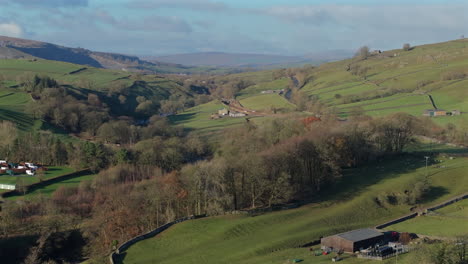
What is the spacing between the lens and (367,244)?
132ft

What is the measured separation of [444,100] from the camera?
369 ft

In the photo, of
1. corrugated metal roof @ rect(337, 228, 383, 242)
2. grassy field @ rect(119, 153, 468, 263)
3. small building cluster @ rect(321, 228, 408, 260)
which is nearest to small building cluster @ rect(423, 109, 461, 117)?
grassy field @ rect(119, 153, 468, 263)

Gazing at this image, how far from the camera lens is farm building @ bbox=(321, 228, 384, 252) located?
39500 mm

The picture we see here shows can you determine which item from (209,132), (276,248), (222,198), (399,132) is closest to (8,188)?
(222,198)

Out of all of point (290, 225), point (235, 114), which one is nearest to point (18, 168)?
point (290, 225)

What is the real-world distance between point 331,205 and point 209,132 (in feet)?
189

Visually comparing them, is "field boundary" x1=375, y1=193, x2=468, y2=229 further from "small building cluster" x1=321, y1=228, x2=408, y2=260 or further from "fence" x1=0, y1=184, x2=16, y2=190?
"fence" x1=0, y1=184, x2=16, y2=190

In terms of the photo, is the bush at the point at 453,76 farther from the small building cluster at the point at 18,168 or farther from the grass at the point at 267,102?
the small building cluster at the point at 18,168

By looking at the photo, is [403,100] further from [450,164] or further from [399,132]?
[450,164]

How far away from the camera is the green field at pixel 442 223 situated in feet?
144

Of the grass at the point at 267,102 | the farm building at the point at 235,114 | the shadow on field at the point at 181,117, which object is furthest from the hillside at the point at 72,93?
the grass at the point at 267,102

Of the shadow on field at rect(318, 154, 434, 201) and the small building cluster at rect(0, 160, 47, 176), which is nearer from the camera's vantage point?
the shadow on field at rect(318, 154, 434, 201)

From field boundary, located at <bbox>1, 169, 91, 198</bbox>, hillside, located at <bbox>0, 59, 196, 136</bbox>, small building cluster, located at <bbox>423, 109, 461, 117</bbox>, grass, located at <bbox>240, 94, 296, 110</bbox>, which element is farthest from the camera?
grass, located at <bbox>240, 94, 296, 110</bbox>

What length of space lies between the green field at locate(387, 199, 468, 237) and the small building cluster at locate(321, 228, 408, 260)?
4.27m
